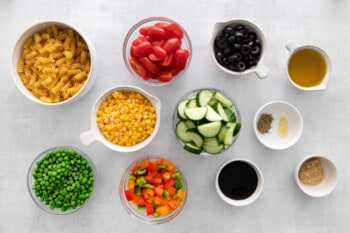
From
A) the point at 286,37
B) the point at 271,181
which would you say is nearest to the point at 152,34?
the point at 286,37

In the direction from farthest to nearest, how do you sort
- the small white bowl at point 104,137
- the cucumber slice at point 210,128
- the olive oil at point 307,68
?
the olive oil at point 307,68 < the small white bowl at point 104,137 < the cucumber slice at point 210,128

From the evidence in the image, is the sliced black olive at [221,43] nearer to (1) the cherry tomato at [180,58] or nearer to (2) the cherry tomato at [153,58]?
(1) the cherry tomato at [180,58]

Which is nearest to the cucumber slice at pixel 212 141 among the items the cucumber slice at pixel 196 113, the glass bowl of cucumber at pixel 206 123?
the glass bowl of cucumber at pixel 206 123

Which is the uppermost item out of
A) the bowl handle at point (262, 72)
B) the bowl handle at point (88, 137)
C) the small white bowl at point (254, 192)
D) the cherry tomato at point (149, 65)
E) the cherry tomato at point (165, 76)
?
the bowl handle at point (262, 72)

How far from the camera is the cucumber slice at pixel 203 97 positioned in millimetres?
1783

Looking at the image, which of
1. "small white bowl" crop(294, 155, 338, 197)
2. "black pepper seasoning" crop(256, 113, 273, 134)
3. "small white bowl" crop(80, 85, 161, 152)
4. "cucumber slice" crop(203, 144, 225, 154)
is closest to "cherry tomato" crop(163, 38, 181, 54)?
"small white bowl" crop(80, 85, 161, 152)

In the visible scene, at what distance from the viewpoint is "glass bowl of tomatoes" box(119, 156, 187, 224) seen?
6.21 ft

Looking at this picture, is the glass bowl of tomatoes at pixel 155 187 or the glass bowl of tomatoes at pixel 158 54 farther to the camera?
the glass bowl of tomatoes at pixel 155 187

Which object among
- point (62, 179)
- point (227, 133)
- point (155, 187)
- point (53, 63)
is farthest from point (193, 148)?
point (53, 63)

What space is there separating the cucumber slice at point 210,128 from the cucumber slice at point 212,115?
2cm

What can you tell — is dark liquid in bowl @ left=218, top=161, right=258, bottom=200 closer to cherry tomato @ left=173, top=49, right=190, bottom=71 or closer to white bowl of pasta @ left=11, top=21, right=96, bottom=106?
cherry tomato @ left=173, top=49, right=190, bottom=71

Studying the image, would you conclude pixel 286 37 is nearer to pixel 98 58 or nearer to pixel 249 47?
pixel 249 47

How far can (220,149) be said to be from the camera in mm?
1798

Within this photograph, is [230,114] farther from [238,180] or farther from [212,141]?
[238,180]
